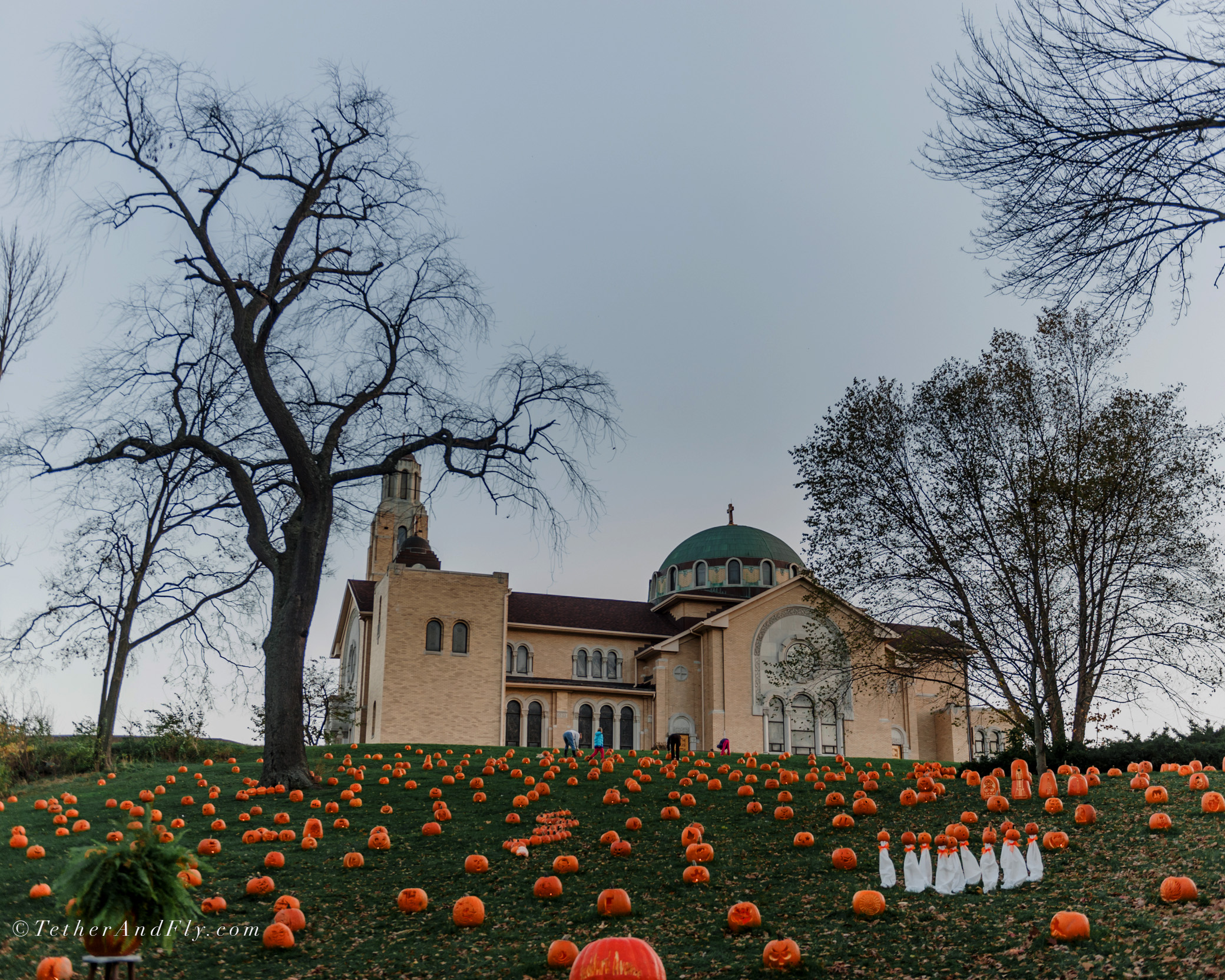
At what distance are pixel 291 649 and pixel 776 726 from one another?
34.5m

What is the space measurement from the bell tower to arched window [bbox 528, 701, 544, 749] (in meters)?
12.4

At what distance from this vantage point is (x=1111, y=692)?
20.1 m

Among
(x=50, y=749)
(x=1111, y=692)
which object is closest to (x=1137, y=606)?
(x=1111, y=692)

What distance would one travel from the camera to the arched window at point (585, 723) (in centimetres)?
5041

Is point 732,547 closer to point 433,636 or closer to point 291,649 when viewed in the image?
point 433,636

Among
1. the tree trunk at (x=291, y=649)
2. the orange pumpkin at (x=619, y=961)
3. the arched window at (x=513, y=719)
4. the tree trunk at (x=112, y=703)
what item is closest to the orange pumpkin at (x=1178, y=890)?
the orange pumpkin at (x=619, y=961)

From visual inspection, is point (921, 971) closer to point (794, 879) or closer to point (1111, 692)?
point (794, 879)

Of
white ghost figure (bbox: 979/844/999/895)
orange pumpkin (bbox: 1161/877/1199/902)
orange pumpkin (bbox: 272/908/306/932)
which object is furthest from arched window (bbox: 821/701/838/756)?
orange pumpkin (bbox: 272/908/306/932)

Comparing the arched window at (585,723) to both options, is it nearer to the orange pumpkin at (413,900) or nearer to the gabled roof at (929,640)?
the gabled roof at (929,640)

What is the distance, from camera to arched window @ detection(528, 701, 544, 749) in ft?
164

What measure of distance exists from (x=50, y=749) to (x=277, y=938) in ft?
70.2

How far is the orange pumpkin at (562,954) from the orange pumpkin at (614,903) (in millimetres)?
1457

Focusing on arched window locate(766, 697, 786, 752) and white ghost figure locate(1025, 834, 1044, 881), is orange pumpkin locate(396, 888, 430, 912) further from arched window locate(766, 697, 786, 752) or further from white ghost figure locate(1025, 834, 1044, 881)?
arched window locate(766, 697, 786, 752)

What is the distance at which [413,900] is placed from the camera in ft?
35.5
